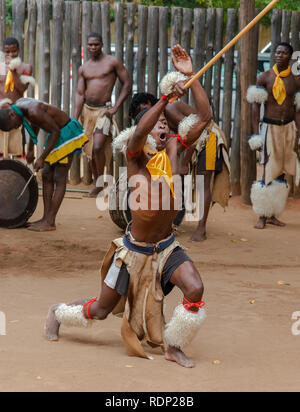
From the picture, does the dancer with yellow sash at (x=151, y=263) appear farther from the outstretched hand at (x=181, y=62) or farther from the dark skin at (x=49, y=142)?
the dark skin at (x=49, y=142)

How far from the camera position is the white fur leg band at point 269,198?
868 cm

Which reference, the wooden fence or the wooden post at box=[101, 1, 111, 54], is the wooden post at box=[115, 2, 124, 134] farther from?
the wooden post at box=[101, 1, 111, 54]

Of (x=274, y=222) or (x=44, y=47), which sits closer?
(x=274, y=222)

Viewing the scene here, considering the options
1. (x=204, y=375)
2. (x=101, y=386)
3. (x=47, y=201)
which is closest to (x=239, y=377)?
(x=204, y=375)

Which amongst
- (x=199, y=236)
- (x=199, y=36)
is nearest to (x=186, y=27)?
(x=199, y=36)

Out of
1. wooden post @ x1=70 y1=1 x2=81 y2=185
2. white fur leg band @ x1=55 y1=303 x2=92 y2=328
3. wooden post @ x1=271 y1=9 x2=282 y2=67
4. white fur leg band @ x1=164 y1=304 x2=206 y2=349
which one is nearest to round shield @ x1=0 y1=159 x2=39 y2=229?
wooden post @ x1=70 y1=1 x2=81 y2=185

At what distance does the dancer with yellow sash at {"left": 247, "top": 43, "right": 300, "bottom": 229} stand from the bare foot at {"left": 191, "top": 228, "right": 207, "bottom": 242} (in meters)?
0.98

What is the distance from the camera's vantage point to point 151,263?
4.57 meters

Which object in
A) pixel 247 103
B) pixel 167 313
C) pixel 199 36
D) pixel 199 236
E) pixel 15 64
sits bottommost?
pixel 199 236

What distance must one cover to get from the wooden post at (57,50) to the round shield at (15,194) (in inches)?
111

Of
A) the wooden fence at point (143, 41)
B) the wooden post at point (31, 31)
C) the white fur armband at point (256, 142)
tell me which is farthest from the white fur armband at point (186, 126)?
the wooden post at point (31, 31)

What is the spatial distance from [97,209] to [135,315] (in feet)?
15.9

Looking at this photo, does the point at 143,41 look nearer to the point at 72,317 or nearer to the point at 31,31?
the point at 31,31

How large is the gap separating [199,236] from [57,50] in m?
3.99
